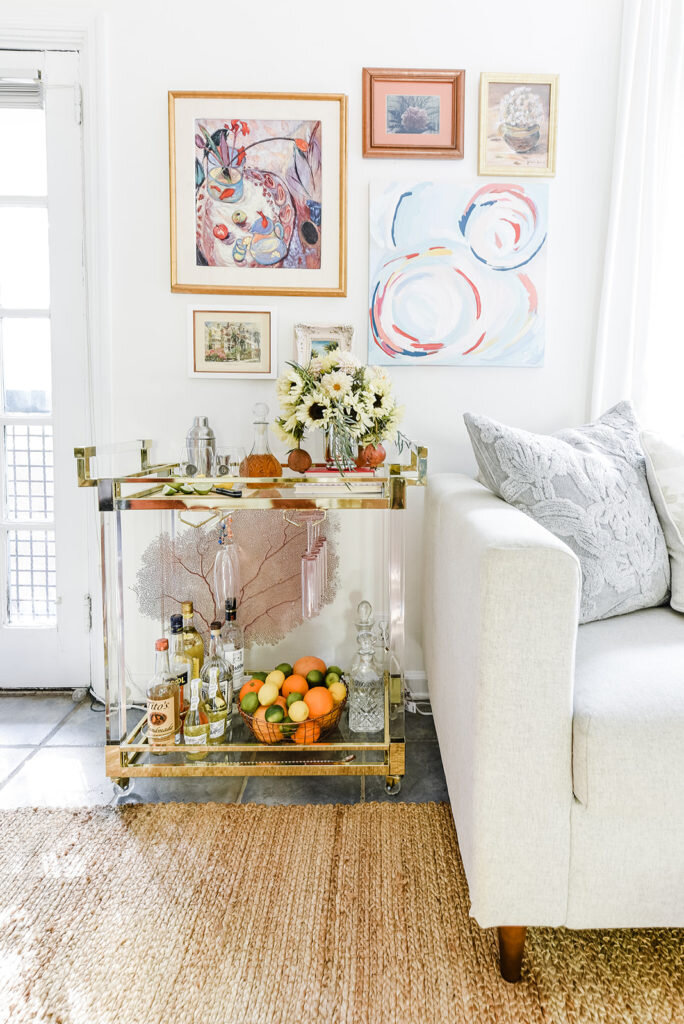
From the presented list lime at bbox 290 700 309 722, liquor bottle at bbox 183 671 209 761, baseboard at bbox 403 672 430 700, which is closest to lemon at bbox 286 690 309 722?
lime at bbox 290 700 309 722

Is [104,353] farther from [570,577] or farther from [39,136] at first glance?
[570,577]

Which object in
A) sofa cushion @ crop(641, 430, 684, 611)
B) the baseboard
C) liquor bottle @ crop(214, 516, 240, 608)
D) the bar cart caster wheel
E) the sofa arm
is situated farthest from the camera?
the baseboard

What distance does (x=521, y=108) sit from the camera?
1823mm

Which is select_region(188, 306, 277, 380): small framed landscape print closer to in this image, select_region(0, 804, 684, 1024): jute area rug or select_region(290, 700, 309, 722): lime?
select_region(290, 700, 309, 722): lime

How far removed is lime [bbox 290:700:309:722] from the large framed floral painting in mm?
1198

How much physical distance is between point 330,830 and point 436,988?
0.42 meters

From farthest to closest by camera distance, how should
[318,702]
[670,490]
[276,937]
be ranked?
[318,702], [670,490], [276,937]

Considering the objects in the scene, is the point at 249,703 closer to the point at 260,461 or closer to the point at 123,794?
the point at 123,794

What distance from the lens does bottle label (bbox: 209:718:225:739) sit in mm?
1523

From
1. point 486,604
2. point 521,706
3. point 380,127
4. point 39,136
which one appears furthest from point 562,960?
point 39,136

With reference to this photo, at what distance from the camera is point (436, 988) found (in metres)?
1.00

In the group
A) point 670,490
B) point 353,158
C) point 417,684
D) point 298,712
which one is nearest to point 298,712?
point 298,712

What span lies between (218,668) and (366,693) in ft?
1.27

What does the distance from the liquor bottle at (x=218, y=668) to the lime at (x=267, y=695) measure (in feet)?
0.29
